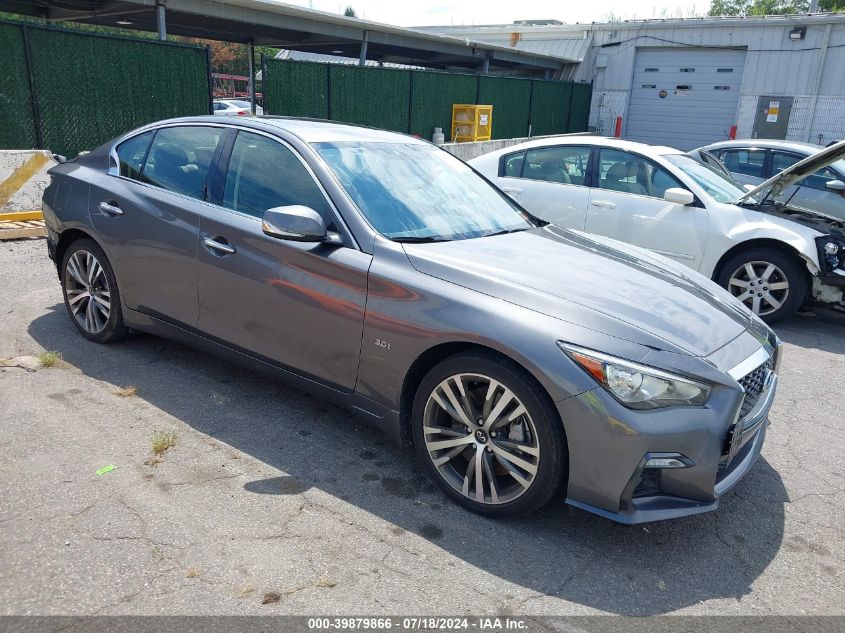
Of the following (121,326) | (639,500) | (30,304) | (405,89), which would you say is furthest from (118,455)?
(405,89)

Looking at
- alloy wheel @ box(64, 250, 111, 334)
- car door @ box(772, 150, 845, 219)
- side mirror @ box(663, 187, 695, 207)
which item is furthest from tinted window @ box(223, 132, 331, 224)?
car door @ box(772, 150, 845, 219)

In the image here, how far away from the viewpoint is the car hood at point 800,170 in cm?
552

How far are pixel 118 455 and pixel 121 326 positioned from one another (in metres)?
1.51

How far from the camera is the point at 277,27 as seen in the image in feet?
55.0

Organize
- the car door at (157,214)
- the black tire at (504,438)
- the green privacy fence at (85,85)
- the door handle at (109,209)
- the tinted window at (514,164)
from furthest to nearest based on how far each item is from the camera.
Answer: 1. the green privacy fence at (85,85)
2. the tinted window at (514,164)
3. the door handle at (109,209)
4. the car door at (157,214)
5. the black tire at (504,438)

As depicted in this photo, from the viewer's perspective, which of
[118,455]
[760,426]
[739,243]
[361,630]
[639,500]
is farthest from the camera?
[739,243]

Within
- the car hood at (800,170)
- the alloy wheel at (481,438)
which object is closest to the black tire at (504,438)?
the alloy wheel at (481,438)

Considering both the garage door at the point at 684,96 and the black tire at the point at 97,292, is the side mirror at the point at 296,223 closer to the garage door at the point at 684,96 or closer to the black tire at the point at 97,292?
the black tire at the point at 97,292

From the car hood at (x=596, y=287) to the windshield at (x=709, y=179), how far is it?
3.30 metres

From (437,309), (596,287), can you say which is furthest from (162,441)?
(596,287)

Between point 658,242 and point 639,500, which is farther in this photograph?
point 658,242

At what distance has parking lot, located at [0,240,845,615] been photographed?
2619mm

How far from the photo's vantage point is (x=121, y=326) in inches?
188

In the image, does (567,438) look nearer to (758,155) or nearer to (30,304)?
(30,304)
